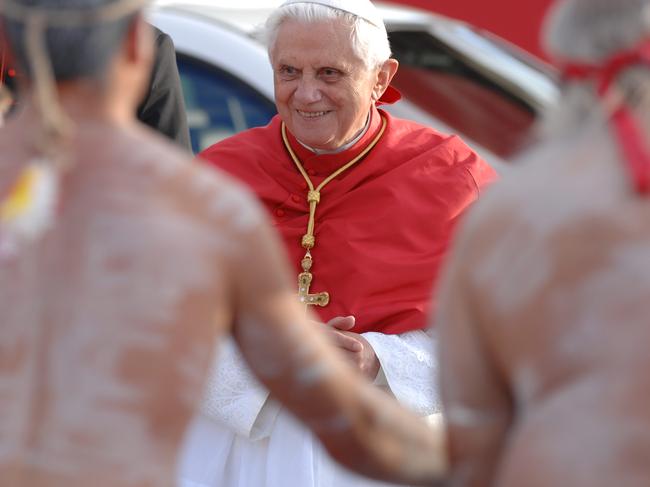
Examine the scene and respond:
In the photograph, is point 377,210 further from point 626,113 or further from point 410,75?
point 410,75

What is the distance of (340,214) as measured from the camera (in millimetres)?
4520

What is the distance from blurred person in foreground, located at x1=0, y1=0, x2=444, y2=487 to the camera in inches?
96.7

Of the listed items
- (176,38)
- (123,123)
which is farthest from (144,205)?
(176,38)

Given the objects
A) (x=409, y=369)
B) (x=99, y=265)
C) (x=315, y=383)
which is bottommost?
(x=409, y=369)

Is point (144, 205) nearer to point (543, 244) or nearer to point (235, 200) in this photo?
point (235, 200)

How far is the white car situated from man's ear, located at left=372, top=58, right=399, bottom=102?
1.66 ft

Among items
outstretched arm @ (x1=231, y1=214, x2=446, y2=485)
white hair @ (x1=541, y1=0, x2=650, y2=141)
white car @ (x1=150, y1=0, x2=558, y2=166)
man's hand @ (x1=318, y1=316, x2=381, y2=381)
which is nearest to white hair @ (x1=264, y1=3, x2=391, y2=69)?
white car @ (x1=150, y1=0, x2=558, y2=166)

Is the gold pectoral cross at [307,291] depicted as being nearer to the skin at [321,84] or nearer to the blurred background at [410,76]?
the skin at [321,84]

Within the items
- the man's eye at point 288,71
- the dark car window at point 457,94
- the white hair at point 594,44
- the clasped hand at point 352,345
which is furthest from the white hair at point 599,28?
the dark car window at point 457,94

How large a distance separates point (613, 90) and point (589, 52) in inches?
3.1

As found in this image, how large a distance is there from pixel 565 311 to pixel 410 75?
485 cm

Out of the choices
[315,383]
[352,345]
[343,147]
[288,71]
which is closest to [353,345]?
[352,345]

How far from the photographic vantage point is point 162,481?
2.48m

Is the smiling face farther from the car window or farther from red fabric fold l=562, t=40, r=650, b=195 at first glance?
red fabric fold l=562, t=40, r=650, b=195
